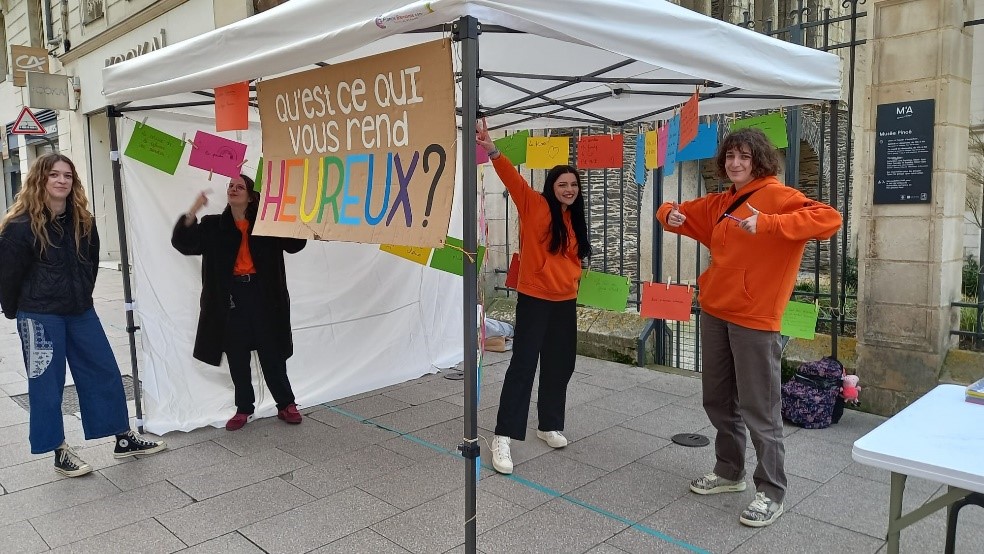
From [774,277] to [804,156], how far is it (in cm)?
1134

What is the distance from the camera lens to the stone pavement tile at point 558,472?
348 cm

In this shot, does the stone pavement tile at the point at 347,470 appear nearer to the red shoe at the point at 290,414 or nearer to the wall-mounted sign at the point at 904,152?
the red shoe at the point at 290,414

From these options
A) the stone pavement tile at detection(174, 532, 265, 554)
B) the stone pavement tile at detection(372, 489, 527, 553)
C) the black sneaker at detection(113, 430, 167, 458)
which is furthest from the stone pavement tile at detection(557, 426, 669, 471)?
the black sneaker at detection(113, 430, 167, 458)

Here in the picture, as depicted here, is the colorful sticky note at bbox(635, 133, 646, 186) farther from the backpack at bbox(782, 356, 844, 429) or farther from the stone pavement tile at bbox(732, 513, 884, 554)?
the stone pavement tile at bbox(732, 513, 884, 554)

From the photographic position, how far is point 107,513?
3.17 meters

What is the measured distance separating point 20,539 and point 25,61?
1380 centimetres

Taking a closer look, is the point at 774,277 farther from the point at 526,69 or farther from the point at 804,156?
the point at 804,156

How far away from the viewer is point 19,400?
5137mm

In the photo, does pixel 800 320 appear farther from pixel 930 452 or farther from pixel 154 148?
pixel 154 148

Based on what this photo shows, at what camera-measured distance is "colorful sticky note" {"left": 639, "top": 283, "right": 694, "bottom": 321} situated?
3.86 meters

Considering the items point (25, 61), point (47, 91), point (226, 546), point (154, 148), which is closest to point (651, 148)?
point (154, 148)

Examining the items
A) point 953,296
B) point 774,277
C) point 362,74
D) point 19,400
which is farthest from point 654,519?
point 19,400

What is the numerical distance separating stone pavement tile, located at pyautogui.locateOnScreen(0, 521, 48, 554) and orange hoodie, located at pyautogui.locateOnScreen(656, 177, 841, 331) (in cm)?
321

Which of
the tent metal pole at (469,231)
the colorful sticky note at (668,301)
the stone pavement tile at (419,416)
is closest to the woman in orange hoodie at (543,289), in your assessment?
the colorful sticky note at (668,301)
